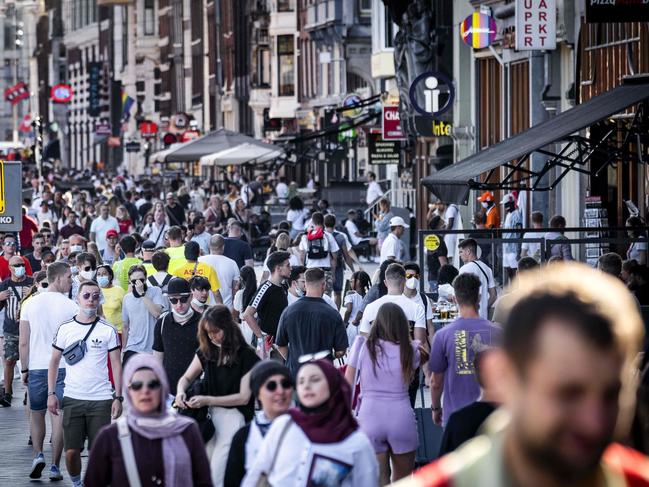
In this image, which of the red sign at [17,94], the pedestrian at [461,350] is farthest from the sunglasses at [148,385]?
the red sign at [17,94]

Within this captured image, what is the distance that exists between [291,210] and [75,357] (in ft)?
80.8

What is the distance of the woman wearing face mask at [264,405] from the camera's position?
719cm

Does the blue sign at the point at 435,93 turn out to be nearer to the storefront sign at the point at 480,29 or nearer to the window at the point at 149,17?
the storefront sign at the point at 480,29

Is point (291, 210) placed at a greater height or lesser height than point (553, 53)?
lesser

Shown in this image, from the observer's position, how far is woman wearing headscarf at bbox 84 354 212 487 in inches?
266

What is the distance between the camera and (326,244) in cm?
2241

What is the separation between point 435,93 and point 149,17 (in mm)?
86508

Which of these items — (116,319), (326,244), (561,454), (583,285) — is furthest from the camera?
(326,244)

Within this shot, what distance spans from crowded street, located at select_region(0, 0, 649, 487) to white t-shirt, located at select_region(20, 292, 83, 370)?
0.02 meters

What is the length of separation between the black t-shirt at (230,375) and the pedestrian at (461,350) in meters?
1.03

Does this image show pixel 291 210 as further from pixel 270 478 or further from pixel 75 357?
pixel 270 478

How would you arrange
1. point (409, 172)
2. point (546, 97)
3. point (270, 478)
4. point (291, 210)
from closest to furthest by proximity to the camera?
point (270, 478), point (546, 97), point (291, 210), point (409, 172)

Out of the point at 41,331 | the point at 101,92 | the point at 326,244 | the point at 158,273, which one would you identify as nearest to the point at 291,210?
the point at 326,244

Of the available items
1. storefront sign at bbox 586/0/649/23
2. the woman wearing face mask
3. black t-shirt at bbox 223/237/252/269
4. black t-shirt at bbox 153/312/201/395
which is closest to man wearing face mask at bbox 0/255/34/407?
black t-shirt at bbox 223/237/252/269
